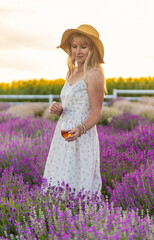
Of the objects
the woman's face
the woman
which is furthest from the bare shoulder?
the woman's face

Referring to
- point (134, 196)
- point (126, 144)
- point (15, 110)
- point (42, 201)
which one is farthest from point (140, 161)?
point (15, 110)

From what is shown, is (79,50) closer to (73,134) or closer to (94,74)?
(94,74)

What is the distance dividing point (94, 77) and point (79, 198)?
3.78 ft

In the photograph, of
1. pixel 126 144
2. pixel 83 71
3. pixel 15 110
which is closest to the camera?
pixel 83 71

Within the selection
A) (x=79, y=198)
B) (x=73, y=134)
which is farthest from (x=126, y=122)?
(x=79, y=198)

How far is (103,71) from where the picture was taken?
3.28 metres

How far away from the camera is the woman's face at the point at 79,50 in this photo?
3.24 metres

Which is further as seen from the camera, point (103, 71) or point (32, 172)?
point (32, 172)

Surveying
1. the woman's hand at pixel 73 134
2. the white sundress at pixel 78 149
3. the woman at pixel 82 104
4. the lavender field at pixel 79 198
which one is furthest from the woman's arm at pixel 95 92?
the lavender field at pixel 79 198

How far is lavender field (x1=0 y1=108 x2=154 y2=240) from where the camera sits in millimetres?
2146

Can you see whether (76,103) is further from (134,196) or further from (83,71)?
(134,196)

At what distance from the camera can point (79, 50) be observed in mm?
3229

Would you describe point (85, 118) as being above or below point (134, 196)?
above

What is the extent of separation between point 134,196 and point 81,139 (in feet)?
2.46
